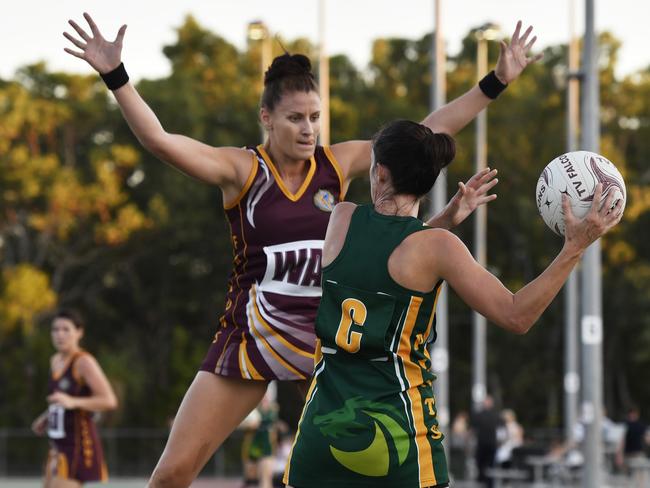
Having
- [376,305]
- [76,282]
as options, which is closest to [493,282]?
[376,305]

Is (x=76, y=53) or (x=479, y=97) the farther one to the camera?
(x=479, y=97)

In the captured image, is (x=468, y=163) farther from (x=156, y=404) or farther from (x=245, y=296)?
(x=245, y=296)

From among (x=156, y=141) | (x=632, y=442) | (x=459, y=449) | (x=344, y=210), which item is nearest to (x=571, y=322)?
(x=459, y=449)

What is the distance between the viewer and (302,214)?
617 centimetres

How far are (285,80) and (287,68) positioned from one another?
6 centimetres

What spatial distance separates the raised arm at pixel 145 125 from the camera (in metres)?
5.72

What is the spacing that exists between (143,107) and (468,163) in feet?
131

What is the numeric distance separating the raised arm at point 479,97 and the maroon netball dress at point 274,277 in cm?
73

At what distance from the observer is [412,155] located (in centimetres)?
480

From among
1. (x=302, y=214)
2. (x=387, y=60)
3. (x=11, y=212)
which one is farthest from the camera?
(x=387, y=60)

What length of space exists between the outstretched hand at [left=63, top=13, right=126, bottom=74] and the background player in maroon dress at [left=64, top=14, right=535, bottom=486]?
46cm

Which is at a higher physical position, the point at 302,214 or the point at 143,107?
the point at 143,107

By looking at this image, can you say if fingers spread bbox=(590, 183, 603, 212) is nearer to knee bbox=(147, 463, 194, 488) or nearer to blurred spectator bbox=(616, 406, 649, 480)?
knee bbox=(147, 463, 194, 488)

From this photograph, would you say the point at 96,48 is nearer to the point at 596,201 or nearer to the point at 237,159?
the point at 237,159
